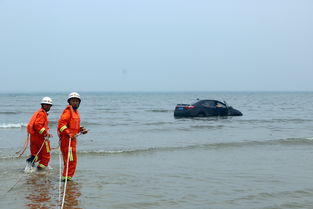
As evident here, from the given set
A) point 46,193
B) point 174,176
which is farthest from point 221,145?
point 46,193

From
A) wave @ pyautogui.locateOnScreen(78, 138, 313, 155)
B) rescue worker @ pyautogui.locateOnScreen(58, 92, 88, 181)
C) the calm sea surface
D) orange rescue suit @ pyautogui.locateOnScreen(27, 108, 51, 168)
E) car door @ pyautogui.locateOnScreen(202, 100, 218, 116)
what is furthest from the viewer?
car door @ pyautogui.locateOnScreen(202, 100, 218, 116)

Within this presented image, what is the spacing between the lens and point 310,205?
6.32 meters

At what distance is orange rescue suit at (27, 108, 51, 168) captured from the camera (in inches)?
311

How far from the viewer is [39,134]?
8086 millimetres

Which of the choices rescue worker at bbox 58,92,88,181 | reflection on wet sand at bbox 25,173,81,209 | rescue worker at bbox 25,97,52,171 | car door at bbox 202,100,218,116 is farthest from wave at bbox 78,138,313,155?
car door at bbox 202,100,218,116

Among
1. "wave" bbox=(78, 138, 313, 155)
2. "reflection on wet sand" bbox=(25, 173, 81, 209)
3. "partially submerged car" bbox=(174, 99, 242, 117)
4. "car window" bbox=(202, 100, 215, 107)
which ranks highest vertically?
"car window" bbox=(202, 100, 215, 107)

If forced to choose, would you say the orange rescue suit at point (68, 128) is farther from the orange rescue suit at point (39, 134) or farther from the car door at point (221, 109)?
the car door at point (221, 109)

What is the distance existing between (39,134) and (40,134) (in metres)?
0.03

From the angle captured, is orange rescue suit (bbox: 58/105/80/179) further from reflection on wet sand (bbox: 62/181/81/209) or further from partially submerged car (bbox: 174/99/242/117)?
partially submerged car (bbox: 174/99/242/117)

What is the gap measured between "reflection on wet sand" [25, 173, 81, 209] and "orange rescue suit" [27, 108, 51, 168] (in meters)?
0.36

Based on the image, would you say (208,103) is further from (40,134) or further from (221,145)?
(40,134)

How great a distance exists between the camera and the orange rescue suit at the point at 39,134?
25.9ft

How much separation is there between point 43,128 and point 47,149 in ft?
1.87

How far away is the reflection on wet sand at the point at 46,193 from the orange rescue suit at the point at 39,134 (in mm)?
363
